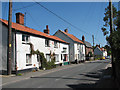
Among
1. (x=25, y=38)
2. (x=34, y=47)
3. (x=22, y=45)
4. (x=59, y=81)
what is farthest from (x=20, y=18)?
(x=59, y=81)

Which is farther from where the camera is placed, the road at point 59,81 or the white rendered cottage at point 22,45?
the white rendered cottage at point 22,45

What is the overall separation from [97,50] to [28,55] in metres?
78.7

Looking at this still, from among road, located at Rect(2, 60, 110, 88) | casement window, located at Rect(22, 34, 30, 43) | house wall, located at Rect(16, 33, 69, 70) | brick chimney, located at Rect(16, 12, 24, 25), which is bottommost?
road, located at Rect(2, 60, 110, 88)

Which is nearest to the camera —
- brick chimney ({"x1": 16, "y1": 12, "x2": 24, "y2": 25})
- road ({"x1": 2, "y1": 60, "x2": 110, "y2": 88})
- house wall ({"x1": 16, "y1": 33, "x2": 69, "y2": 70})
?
road ({"x1": 2, "y1": 60, "x2": 110, "y2": 88})

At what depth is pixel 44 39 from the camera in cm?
2366

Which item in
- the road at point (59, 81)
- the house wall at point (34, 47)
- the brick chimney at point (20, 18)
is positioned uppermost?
the brick chimney at point (20, 18)

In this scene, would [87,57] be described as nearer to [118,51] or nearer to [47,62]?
[47,62]

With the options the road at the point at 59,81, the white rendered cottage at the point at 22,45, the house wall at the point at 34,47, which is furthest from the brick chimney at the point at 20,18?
the road at the point at 59,81

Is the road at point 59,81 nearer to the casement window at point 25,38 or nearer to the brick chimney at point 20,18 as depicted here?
the casement window at point 25,38

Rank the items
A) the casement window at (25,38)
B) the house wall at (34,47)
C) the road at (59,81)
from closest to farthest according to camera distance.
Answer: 1. the road at (59,81)
2. the house wall at (34,47)
3. the casement window at (25,38)

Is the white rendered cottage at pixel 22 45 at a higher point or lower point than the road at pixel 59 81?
higher

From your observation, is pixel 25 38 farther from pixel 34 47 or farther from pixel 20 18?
pixel 20 18

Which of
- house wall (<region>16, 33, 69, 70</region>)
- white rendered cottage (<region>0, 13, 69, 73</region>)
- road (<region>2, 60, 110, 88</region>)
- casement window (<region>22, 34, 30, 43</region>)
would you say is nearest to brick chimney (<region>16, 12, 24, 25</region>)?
white rendered cottage (<region>0, 13, 69, 73</region>)

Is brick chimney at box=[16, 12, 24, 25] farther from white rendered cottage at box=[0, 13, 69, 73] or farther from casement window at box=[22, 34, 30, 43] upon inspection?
casement window at box=[22, 34, 30, 43]
